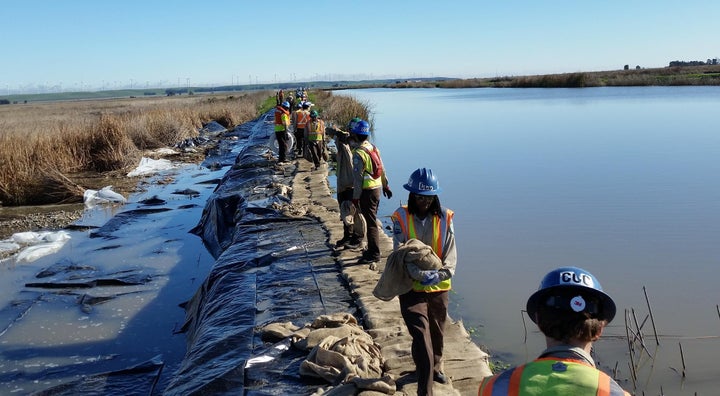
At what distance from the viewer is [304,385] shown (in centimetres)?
438

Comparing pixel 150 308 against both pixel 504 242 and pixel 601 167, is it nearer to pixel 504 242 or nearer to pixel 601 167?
pixel 504 242

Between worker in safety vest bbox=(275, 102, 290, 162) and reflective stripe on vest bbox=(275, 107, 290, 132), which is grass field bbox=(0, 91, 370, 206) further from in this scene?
reflective stripe on vest bbox=(275, 107, 290, 132)

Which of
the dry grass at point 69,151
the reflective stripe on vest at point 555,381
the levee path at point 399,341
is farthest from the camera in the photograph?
the dry grass at point 69,151

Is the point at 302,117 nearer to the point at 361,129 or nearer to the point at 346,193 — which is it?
the point at 346,193

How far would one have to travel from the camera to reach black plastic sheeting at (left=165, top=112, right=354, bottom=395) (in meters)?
4.57

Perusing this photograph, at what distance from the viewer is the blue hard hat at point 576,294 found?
192 cm

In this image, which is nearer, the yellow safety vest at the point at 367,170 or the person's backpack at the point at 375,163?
the yellow safety vest at the point at 367,170

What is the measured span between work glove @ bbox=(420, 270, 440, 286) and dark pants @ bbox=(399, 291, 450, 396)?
0.58 ft

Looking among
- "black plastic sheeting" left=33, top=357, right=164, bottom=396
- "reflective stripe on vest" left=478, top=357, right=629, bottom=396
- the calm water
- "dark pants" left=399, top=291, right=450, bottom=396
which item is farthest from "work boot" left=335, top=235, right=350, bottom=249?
"reflective stripe on vest" left=478, top=357, right=629, bottom=396

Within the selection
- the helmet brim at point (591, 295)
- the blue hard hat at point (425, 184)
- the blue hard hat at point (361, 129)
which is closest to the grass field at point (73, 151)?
the blue hard hat at point (361, 129)

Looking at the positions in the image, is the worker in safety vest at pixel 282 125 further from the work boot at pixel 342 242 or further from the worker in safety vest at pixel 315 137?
the work boot at pixel 342 242

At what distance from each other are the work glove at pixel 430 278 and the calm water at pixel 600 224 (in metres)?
3.08

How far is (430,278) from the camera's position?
3920 mm

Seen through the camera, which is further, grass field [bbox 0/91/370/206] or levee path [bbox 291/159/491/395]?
grass field [bbox 0/91/370/206]
